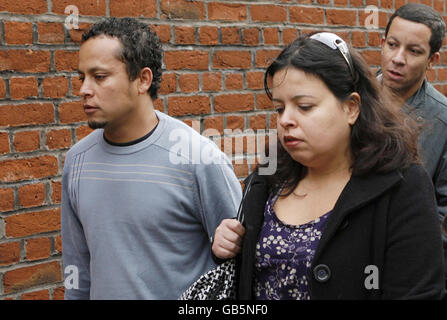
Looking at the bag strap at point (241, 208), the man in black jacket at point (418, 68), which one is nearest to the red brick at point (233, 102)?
the man in black jacket at point (418, 68)

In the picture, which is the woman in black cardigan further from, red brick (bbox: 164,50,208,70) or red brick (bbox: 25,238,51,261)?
red brick (bbox: 164,50,208,70)

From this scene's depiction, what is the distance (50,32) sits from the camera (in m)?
2.83

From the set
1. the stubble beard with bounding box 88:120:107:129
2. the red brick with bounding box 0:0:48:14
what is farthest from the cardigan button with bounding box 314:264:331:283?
the red brick with bounding box 0:0:48:14

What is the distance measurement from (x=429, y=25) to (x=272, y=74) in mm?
1662

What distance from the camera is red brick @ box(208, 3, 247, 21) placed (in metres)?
3.41

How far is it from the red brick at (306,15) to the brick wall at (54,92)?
37 cm

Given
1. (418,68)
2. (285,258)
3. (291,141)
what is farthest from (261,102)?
(285,258)

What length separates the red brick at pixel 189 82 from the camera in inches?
130

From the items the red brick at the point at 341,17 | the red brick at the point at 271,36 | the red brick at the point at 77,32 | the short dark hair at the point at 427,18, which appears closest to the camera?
the red brick at the point at 77,32

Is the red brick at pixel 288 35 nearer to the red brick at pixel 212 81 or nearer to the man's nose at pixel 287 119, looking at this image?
the red brick at pixel 212 81

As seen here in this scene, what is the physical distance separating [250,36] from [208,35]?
33 centimetres

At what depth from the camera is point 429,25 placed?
314cm

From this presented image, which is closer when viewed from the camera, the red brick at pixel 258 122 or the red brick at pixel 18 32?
the red brick at pixel 18 32

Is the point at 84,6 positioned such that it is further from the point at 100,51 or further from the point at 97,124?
the point at 97,124
